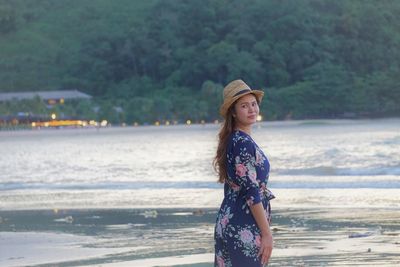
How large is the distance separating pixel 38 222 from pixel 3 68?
122 metres

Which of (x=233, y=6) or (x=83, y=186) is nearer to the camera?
(x=83, y=186)

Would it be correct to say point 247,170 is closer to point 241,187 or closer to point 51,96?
point 241,187

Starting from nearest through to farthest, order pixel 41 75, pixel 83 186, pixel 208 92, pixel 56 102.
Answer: pixel 83 186, pixel 208 92, pixel 56 102, pixel 41 75

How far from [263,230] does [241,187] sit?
274mm

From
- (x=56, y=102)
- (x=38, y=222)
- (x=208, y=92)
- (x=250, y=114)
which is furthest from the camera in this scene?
(x=56, y=102)

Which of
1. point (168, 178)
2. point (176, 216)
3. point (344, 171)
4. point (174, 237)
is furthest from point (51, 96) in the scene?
point (174, 237)

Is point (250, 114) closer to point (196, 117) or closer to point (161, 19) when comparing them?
point (196, 117)

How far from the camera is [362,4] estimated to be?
131500mm

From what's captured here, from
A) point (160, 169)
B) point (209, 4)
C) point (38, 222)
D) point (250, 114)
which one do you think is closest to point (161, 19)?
point (209, 4)

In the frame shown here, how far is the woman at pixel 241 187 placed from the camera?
6.96 meters

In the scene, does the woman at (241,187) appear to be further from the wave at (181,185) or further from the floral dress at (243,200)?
the wave at (181,185)

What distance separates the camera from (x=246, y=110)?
7109mm

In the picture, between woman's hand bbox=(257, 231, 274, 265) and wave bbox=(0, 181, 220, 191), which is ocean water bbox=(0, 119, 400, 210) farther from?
woman's hand bbox=(257, 231, 274, 265)

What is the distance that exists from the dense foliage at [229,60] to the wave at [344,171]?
254 ft
